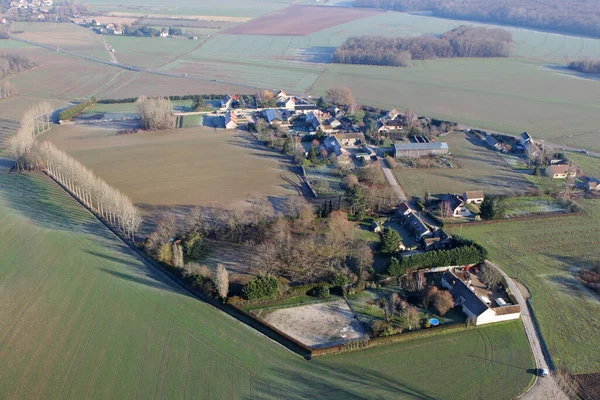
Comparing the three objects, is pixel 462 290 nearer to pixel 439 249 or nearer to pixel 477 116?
pixel 439 249

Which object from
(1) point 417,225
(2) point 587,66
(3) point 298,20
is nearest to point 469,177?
(1) point 417,225

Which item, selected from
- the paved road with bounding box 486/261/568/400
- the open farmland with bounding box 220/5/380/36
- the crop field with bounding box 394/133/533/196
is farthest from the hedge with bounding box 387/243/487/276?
the open farmland with bounding box 220/5/380/36

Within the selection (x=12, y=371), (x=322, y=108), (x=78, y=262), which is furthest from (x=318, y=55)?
(x=12, y=371)

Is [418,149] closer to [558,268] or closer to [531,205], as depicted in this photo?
[531,205]

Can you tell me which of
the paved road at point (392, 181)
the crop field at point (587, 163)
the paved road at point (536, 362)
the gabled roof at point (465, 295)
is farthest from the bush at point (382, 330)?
the crop field at point (587, 163)

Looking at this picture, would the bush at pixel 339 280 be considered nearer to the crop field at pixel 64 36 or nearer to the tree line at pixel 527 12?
the crop field at pixel 64 36
